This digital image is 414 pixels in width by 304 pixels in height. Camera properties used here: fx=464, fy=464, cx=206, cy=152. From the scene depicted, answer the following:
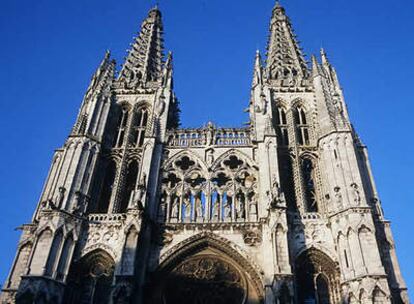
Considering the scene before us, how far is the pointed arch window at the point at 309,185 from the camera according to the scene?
21144 mm

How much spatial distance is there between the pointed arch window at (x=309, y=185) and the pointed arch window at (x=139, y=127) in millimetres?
8462

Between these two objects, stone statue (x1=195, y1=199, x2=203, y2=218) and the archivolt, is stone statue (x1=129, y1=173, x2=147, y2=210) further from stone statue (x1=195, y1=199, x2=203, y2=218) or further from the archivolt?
stone statue (x1=195, y1=199, x2=203, y2=218)

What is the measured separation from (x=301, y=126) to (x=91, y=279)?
12.8m

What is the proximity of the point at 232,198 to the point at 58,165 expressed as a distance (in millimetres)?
8456

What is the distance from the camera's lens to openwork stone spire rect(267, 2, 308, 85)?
27.8 metres

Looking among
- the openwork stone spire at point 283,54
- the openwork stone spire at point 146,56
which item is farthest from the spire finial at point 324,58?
the openwork stone spire at point 146,56

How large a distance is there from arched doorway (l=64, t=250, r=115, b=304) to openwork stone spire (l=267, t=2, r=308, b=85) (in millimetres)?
14378

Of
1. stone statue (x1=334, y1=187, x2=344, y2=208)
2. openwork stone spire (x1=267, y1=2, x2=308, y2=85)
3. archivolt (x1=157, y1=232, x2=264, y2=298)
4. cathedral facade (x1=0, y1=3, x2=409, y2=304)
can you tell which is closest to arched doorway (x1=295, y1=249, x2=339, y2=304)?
cathedral facade (x1=0, y1=3, x2=409, y2=304)

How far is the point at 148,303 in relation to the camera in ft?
57.9

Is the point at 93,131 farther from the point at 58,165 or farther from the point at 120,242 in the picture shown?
the point at 120,242

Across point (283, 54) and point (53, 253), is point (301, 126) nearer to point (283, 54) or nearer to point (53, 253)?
point (283, 54)

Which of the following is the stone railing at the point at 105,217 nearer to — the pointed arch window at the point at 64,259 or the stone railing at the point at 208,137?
the pointed arch window at the point at 64,259

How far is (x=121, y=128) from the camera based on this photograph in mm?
24953

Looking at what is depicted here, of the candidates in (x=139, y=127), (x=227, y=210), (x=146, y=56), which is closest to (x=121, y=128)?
(x=139, y=127)
